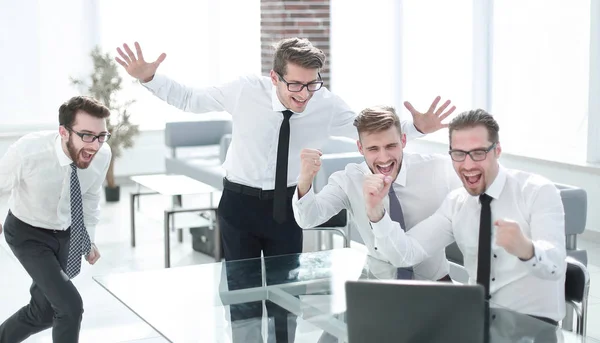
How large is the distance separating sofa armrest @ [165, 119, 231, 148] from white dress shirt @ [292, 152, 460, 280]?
17.0 ft

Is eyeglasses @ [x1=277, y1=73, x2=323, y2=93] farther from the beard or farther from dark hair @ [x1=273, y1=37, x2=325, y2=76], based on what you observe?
the beard

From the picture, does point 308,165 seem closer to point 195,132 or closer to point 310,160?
point 310,160

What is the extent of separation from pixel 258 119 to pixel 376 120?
2.50 feet

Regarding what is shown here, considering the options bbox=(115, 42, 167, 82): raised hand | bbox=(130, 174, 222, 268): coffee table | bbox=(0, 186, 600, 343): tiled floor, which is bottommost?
bbox=(0, 186, 600, 343): tiled floor

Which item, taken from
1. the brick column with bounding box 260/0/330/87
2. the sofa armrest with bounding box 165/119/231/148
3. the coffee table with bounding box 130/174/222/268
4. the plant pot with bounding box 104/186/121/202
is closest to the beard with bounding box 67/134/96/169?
the coffee table with bounding box 130/174/222/268

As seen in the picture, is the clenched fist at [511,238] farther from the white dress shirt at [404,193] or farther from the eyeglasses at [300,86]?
the eyeglasses at [300,86]

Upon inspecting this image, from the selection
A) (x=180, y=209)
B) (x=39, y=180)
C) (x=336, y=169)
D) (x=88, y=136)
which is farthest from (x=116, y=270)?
(x=88, y=136)

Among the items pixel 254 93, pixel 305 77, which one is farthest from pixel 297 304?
pixel 254 93

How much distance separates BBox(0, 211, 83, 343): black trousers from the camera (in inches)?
128

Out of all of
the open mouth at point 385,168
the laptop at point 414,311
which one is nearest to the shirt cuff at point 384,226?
the open mouth at point 385,168

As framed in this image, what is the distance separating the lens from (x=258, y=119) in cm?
359

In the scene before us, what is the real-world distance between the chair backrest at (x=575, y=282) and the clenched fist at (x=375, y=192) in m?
0.67

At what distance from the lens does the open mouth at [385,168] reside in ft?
9.96

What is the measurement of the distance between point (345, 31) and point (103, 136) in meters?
6.30
